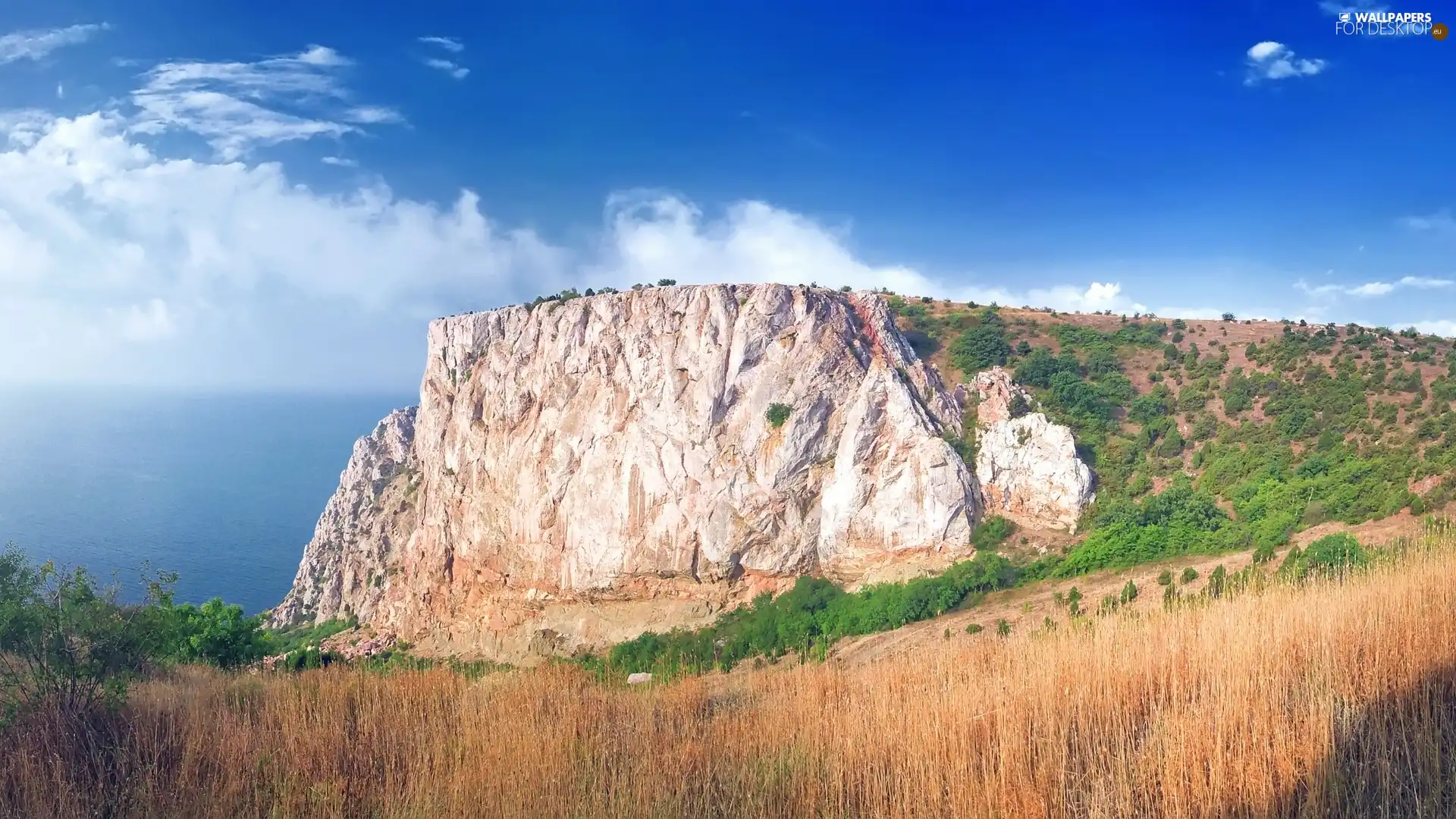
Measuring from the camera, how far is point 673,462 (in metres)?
36.4

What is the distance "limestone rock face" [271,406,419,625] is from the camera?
51.2 meters

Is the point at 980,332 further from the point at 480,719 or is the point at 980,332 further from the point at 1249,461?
the point at 480,719

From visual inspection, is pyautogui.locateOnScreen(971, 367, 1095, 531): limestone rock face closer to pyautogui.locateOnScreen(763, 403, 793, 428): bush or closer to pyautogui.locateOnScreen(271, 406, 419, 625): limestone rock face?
pyautogui.locateOnScreen(763, 403, 793, 428): bush

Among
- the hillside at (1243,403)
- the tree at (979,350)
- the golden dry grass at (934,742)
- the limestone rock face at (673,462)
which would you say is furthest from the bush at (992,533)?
the golden dry grass at (934,742)

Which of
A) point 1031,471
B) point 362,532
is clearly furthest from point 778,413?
point 362,532

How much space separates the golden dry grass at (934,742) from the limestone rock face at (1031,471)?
24236 millimetres

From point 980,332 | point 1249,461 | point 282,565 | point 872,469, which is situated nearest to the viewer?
point 1249,461

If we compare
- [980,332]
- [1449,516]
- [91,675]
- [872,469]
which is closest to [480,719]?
[91,675]

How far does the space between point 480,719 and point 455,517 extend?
42.3 metres

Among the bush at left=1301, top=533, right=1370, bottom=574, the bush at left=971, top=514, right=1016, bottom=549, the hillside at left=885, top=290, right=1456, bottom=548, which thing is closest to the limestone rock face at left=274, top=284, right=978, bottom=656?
the bush at left=971, top=514, right=1016, bottom=549

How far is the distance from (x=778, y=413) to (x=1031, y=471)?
12459 millimetres

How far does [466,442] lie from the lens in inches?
1768

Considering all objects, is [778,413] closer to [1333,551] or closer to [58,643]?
[1333,551]

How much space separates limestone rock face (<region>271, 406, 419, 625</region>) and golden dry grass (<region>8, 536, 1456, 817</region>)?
1927 inches
